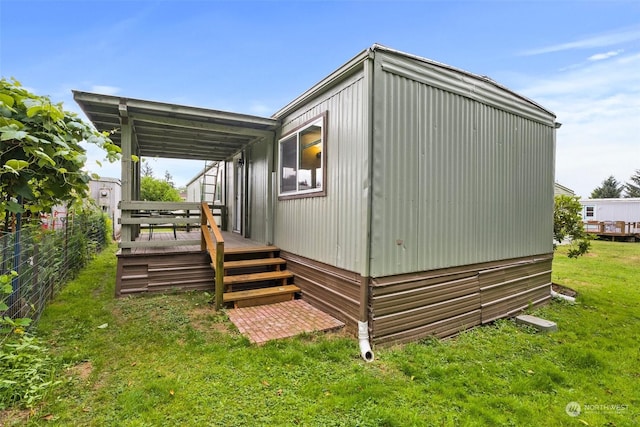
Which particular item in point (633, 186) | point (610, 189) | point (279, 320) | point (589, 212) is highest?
point (633, 186)

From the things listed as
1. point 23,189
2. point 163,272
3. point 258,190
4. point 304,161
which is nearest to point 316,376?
point 23,189

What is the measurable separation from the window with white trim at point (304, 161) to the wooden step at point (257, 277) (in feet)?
4.19

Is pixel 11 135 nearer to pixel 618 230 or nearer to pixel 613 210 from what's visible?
pixel 618 230

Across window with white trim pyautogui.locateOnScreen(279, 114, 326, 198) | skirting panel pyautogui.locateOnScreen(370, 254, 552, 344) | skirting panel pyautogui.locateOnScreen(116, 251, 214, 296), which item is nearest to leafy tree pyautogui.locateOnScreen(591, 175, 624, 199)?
skirting panel pyautogui.locateOnScreen(370, 254, 552, 344)

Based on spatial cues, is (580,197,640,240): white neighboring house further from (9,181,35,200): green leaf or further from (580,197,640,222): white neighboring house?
(9,181,35,200): green leaf

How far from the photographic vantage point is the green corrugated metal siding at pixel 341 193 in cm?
373

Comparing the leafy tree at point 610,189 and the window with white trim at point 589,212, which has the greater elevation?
the leafy tree at point 610,189

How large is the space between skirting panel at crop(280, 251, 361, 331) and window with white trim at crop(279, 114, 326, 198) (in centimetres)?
106

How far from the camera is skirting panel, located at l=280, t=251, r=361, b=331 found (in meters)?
3.86

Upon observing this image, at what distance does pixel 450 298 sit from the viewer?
4.34m

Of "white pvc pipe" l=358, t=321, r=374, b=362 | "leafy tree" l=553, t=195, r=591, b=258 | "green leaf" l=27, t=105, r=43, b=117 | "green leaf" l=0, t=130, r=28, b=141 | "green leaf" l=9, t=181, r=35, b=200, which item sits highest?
"green leaf" l=27, t=105, r=43, b=117

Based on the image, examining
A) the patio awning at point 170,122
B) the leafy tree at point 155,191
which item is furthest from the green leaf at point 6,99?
the leafy tree at point 155,191

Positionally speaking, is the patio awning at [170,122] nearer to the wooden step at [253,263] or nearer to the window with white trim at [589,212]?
the wooden step at [253,263]

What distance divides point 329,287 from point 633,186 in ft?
139
